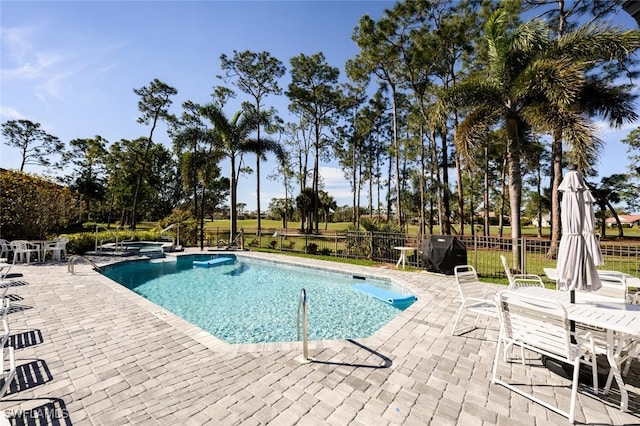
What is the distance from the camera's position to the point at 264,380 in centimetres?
296

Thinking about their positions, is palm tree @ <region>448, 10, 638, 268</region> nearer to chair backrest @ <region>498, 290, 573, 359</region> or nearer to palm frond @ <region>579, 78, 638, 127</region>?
palm frond @ <region>579, 78, 638, 127</region>

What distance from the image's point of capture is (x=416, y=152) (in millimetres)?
22953

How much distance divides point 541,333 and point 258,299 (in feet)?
21.1

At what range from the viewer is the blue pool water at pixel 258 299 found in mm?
5555

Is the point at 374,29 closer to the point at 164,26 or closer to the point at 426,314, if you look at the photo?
the point at 164,26

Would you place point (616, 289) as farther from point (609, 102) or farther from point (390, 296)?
point (609, 102)

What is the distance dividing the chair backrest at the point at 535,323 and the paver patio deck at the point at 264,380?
0.57 meters

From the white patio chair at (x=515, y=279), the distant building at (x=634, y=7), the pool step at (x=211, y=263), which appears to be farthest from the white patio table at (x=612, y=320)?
the pool step at (x=211, y=263)

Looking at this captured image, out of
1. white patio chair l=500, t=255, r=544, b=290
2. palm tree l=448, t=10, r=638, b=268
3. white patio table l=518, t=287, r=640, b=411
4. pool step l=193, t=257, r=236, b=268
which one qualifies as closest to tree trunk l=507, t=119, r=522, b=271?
palm tree l=448, t=10, r=638, b=268

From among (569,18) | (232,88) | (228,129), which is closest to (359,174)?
(232,88)

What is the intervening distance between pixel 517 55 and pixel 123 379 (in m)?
12.2

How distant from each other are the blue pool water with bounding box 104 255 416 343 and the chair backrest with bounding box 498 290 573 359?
293 cm

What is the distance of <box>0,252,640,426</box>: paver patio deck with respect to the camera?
2.40m

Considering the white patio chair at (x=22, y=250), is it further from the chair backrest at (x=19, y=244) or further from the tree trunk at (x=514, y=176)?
the tree trunk at (x=514, y=176)
